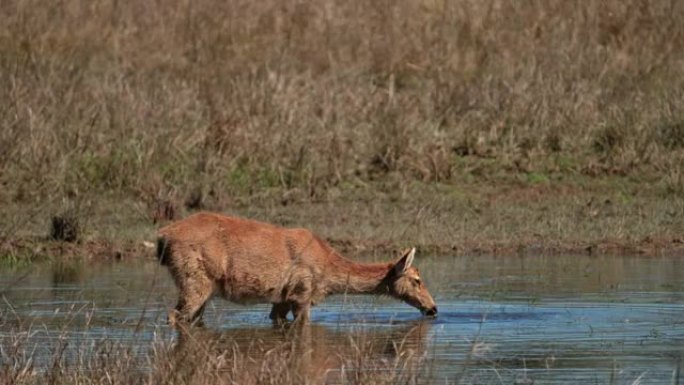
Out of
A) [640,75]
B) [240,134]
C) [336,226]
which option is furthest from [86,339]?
[640,75]

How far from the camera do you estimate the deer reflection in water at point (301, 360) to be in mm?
8461

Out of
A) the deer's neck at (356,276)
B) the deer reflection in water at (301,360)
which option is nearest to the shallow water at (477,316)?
the deer reflection in water at (301,360)

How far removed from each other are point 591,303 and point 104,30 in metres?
13.8

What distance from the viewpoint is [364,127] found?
64.6ft

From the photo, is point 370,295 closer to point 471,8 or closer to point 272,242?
point 272,242

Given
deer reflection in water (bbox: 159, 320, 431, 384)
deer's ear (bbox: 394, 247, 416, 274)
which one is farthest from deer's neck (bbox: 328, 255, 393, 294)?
deer reflection in water (bbox: 159, 320, 431, 384)

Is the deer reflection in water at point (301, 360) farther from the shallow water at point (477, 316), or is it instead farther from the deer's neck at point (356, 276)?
the deer's neck at point (356, 276)

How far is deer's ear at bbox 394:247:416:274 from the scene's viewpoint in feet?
41.3

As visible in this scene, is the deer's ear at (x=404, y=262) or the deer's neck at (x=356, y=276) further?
the deer's neck at (x=356, y=276)

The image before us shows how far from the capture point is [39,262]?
15383 millimetres

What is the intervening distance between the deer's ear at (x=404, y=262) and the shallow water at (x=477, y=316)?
1.21ft

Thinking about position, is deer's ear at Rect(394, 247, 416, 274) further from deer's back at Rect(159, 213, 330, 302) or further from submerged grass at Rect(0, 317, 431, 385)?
submerged grass at Rect(0, 317, 431, 385)

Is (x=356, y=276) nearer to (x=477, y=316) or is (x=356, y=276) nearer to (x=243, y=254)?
(x=243, y=254)

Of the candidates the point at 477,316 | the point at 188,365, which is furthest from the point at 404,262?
the point at 188,365
